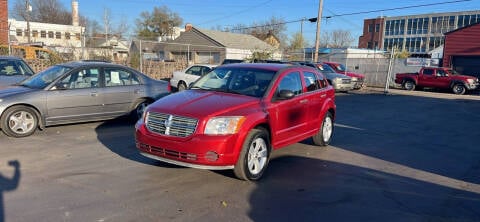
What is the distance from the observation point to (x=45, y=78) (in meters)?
8.08

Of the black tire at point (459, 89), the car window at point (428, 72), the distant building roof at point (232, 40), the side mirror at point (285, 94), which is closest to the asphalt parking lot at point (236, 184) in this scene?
the side mirror at point (285, 94)

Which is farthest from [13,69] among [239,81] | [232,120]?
[232,120]

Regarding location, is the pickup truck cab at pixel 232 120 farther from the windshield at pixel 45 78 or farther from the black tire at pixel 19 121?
the windshield at pixel 45 78

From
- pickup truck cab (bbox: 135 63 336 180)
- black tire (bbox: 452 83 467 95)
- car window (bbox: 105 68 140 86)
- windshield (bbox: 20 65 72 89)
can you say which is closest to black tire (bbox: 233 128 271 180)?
pickup truck cab (bbox: 135 63 336 180)

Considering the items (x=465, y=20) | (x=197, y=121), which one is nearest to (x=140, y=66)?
(x=197, y=121)

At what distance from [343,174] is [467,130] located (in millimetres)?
6638

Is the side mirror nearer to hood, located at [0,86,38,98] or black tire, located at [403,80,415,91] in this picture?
hood, located at [0,86,38,98]

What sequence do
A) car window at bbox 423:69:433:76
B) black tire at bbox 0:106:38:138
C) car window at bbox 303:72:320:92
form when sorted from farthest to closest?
car window at bbox 423:69:433:76 → black tire at bbox 0:106:38:138 → car window at bbox 303:72:320:92

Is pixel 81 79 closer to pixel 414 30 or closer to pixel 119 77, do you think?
pixel 119 77

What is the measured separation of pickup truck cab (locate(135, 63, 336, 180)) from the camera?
191 inches

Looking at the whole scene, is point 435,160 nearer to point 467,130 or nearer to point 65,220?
point 467,130

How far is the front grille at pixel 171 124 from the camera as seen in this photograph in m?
4.91

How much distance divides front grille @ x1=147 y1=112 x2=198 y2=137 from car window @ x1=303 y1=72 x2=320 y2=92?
2780 millimetres

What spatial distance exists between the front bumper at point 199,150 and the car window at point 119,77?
13.4 ft
